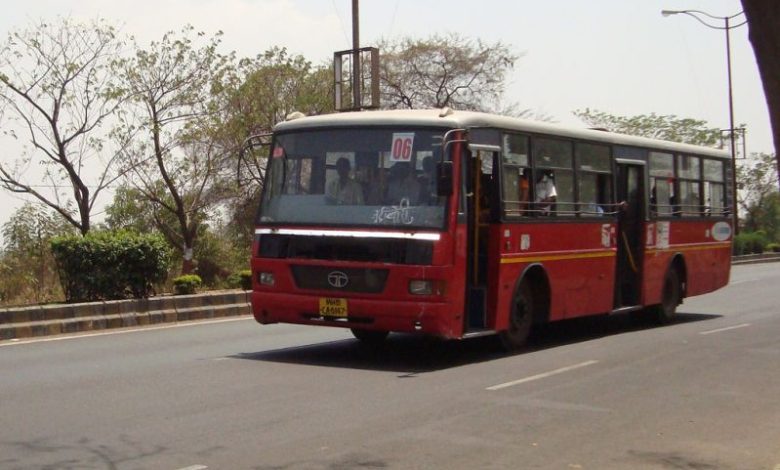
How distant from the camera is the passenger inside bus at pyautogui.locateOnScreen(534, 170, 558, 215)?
46.3 ft

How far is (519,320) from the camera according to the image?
13945mm

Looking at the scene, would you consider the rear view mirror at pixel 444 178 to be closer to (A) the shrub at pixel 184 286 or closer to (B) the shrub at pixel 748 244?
(A) the shrub at pixel 184 286

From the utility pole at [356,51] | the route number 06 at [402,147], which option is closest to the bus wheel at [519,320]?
the route number 06 at [402,147]

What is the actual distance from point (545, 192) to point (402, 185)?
9.06 ft

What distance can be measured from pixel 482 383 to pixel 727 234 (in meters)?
10.7

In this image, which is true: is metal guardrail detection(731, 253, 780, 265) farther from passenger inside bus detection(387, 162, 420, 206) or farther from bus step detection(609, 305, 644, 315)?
passenger inside bus detection(387, 162, 420, 206)

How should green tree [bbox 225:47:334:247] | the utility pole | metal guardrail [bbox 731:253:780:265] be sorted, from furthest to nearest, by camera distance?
metal guardrail [bbox 731:253:780:265], green tree [bbox 225:47:334:247], the utility pole

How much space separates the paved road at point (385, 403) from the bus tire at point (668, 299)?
2.19 metres

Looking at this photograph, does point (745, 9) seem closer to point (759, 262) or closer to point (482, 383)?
point (482, 383)

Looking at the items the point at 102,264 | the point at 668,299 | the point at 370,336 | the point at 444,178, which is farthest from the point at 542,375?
the point at 102,264

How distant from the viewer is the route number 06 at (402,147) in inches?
485

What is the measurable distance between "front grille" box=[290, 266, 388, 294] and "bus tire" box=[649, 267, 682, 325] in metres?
7.33

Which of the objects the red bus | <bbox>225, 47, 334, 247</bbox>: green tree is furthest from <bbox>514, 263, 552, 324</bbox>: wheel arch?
<bbox>225, 47, 334, 247</bbox>: green tree

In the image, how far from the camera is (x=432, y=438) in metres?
8.38
